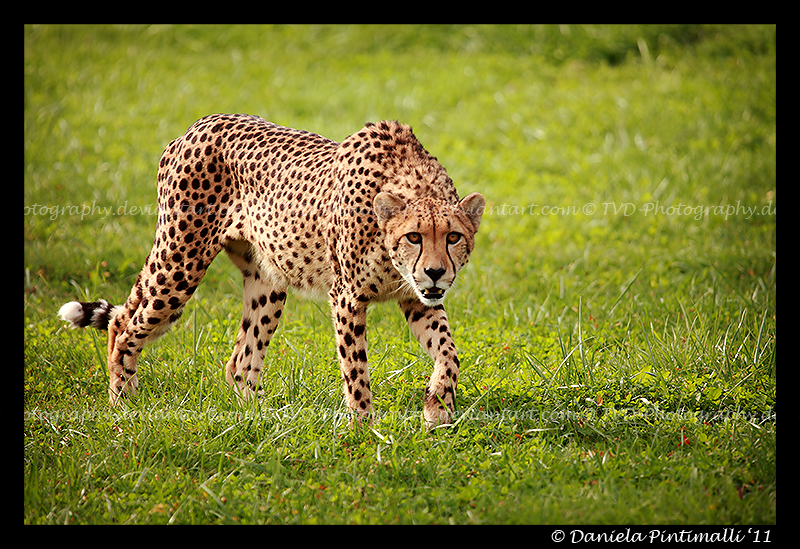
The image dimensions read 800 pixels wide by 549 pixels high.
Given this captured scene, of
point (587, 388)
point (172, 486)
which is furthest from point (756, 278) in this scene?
point (172, 486)

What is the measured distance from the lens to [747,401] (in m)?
4.23

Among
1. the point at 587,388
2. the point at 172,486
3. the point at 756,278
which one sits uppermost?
the point at 756,278

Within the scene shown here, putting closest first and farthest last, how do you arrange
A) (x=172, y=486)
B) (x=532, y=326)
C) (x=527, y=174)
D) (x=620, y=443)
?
1. (x=172, y=486)
2. (x=620, y=443)
3. (x=532, y=326)
4. (x=527, y=174)

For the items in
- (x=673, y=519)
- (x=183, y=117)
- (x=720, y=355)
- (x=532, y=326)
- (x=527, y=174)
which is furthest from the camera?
(x=183, y=117)

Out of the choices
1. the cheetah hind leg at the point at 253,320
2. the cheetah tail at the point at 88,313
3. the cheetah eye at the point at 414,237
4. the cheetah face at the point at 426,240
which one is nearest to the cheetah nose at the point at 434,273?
the cheetah face at the point at 426,240

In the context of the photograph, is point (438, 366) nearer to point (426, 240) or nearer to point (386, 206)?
point (426, 240)

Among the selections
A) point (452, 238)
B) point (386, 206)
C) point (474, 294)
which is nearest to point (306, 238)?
point (386, 206)

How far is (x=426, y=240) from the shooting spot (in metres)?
3.74

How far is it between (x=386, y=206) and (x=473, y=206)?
1.50 ft

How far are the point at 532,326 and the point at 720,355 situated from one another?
4.30 feet

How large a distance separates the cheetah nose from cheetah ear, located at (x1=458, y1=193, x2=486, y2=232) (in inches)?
16.4

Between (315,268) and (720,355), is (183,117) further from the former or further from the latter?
(720,355)

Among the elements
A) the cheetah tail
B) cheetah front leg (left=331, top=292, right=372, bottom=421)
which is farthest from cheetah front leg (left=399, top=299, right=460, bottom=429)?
the cheetah tail

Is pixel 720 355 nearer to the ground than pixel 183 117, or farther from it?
nearer to the ground
